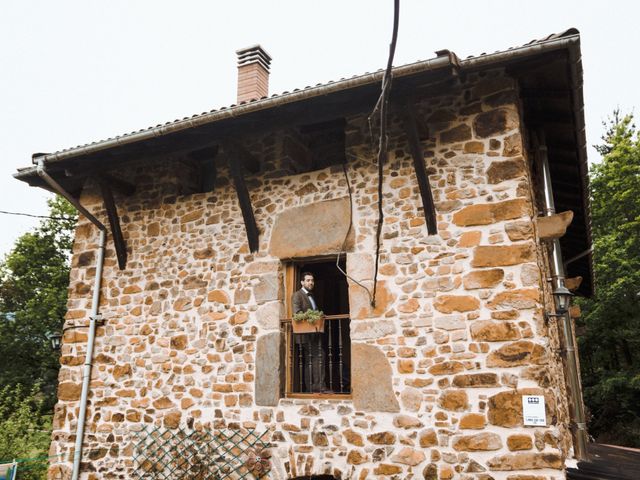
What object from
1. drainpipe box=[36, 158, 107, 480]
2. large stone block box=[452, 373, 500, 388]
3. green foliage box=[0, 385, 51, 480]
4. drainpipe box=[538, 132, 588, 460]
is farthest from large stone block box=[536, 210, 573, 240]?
green foliage box=[0, 385, 51, 480]

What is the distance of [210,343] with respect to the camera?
5.84m

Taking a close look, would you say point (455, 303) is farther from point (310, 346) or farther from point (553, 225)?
point (310, 346)

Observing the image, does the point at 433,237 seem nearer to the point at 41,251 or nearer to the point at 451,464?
the point at 451,464

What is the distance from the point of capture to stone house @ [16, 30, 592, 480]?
4.58 metres

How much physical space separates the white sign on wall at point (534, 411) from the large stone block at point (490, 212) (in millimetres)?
1549

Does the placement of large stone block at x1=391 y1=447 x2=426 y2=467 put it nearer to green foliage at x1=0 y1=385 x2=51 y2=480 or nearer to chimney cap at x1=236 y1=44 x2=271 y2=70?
chimney cap at x1=236 y1=44 x2=271 y2=70

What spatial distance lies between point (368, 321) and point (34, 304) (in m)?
16.3

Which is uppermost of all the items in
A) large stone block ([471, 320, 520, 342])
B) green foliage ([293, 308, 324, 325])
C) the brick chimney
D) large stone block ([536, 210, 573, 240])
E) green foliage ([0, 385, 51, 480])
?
the brick chimney

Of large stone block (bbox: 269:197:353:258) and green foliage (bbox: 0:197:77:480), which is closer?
large stone block (bbox: 269:197:353:258)

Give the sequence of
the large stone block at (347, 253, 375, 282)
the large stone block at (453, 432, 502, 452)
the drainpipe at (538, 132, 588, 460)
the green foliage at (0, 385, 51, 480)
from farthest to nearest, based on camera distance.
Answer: the green foliage at (0, 385, 51, 480) → the drainpipe at (538, 132, 588, 460) → the large stone block at (347, 253, 375, 282) → the large stone block at (453, 432, 502, 452)

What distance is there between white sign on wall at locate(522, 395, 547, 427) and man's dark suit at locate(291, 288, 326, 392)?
1975 mm

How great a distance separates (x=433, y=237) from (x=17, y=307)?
1820 centimetres

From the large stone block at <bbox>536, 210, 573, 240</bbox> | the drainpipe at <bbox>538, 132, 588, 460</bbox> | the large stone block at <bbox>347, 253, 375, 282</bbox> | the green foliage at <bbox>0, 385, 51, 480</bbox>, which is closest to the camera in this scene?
the large stone block at <bbox>536, 210, 573, 240</bbox>

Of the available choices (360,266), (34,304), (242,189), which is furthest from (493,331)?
Result: (34,304)
